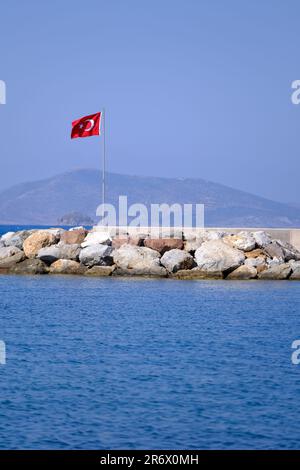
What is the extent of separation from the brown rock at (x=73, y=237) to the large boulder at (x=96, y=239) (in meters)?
0.21

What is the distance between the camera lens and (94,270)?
36.5 meters

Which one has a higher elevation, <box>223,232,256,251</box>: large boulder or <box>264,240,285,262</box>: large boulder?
<box>223,232,256,251</box>: large boulder

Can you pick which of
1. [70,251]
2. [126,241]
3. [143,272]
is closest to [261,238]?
[143,272]

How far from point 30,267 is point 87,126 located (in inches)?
285

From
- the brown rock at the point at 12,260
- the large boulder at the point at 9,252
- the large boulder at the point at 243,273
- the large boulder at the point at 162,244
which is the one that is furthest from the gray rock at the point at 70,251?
the large boulder at the point at 243,273

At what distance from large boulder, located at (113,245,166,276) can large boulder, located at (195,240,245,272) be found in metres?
1.63

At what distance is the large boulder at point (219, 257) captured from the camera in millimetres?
34906

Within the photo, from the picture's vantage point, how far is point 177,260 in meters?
35.3

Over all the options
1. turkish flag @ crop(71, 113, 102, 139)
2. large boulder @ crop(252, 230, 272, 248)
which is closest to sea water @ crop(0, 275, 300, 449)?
large boulder @ crop(252, 230, 272, 248)

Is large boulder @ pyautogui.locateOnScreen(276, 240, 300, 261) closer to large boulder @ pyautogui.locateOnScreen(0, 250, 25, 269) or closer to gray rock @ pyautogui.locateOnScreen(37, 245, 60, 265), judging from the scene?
gray rock @ pyautogui.locateOnScreen(37, 245, 60, 265)

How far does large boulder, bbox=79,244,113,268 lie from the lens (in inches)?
1427

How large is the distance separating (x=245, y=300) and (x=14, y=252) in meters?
13.4

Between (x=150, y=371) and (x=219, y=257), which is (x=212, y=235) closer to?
(x=219, y=257)
